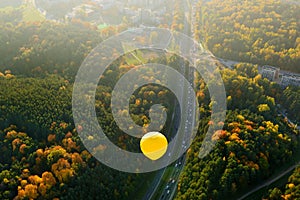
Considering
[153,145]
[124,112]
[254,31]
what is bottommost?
[153,145]

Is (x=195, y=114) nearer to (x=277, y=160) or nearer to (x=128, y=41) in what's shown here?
(x=277, y=160)

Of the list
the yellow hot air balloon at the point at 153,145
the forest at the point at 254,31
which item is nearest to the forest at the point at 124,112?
the forest at the point at 254,31

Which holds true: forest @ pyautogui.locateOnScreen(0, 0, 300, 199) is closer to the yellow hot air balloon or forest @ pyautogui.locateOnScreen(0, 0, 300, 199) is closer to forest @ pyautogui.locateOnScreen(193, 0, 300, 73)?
forest @ pyautogui.locateOnScreen(193, 0, 300, 73)

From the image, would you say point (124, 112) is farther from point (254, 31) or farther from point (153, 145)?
point (254, 31)

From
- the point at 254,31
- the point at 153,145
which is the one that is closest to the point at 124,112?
the point at 153,145

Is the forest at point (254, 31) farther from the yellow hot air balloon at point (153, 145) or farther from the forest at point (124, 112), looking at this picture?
the yellow hot air balloon at point (153, 145)

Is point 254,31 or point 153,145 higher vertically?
point 254,31

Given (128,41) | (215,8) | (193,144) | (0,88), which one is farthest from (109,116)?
(215,8)

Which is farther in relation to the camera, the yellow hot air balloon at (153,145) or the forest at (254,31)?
the forest at (254,31)
